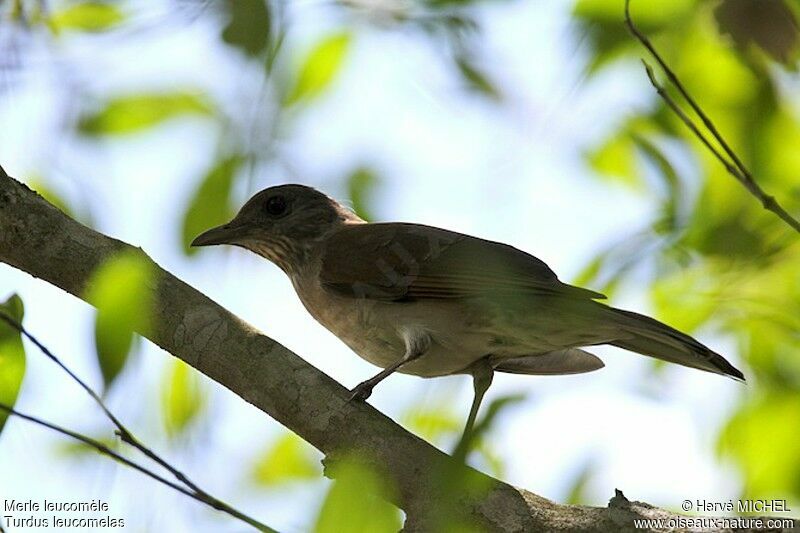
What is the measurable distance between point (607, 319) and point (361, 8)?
1705 mm

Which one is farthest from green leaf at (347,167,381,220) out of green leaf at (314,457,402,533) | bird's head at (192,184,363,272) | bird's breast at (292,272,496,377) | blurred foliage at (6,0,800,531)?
bird's head at (192,184,363,272)

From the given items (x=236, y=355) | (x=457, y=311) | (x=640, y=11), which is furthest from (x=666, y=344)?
(x=236, y=355)

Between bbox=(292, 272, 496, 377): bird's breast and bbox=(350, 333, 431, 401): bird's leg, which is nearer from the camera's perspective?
Result: bbox=(350, 333, 431, 401): bird's leg

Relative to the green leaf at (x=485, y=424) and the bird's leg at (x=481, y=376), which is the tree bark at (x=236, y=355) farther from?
the green leaf at (x=485, y=424)

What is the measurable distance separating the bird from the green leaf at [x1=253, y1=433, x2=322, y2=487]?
1.32 feet

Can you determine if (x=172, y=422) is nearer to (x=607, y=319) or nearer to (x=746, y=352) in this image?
(x=607, y=319)

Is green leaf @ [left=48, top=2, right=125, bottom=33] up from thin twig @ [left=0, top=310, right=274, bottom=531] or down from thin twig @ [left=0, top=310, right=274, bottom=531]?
up

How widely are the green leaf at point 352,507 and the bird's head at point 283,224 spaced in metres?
3.34

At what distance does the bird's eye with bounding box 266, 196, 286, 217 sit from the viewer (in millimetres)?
5527

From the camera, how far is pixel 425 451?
339 cm

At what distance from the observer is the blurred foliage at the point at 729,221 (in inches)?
123

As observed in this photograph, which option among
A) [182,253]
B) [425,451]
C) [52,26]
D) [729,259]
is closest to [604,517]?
[425,451]

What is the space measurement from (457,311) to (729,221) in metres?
1.44

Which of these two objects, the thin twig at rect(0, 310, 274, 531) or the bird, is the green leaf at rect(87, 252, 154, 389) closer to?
the thin twig at rect(0, 310, 274, 531)
